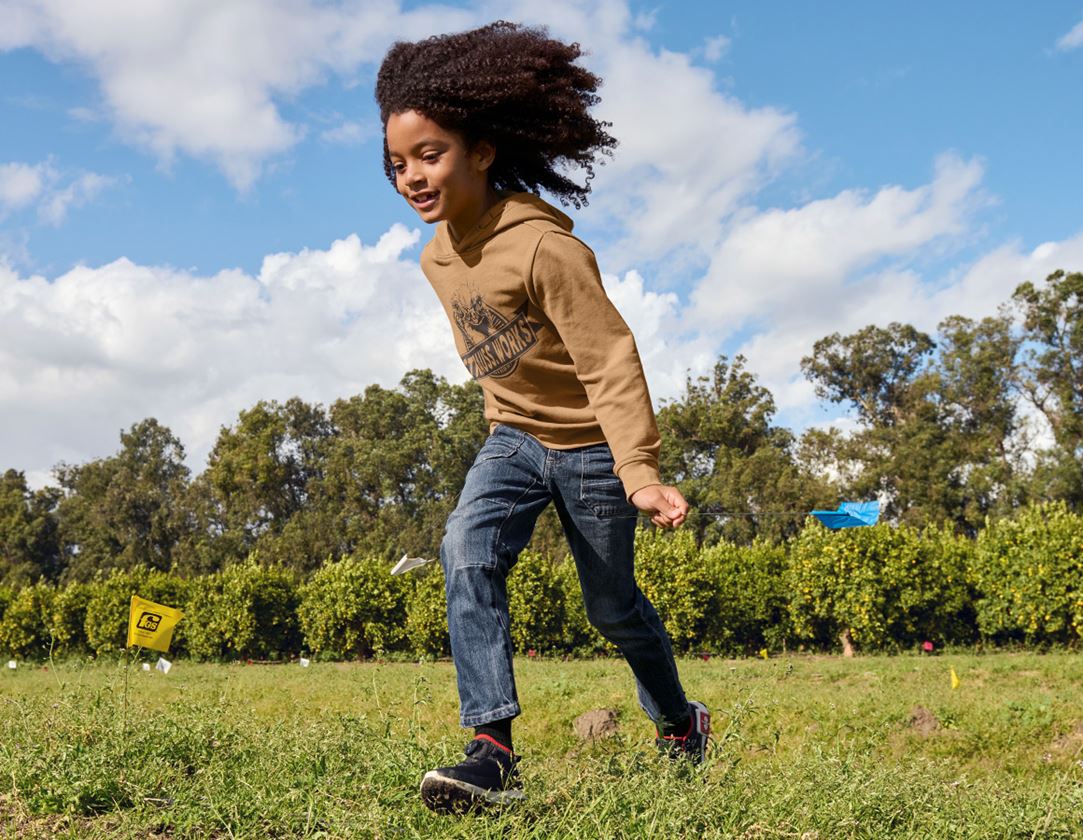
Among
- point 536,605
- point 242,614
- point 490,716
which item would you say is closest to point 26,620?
point 242,614

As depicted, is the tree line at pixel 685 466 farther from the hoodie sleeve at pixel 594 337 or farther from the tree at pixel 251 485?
the hoodie sleeve at pixel 594 337

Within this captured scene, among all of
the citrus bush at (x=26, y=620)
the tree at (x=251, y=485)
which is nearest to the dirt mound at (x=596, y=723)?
the citrus bush at (x=26, y=620)

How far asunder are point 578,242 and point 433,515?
107 ft

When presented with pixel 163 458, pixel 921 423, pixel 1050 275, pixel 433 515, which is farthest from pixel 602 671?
pixel 163 458

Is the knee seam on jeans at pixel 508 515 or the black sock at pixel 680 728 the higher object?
the knee seam on jeans at pixel 508 515

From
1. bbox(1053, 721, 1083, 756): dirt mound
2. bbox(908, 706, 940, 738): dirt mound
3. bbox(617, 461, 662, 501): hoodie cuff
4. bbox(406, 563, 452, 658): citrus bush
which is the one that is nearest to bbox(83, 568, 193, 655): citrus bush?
bbox(406, 563, 452, 658): citrus bush

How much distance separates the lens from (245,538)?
40281 millimetres

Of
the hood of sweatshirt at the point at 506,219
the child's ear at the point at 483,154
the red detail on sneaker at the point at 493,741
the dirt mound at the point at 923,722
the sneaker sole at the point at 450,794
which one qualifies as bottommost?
the dirt mound at the point at 923,722

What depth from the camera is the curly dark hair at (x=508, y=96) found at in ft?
10.5

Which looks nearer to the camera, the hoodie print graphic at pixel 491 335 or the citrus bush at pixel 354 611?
the hoodie print graphic at pixel 491 335

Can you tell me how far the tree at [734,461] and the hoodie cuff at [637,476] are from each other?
88.1 feet

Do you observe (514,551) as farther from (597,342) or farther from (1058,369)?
(1058,369)

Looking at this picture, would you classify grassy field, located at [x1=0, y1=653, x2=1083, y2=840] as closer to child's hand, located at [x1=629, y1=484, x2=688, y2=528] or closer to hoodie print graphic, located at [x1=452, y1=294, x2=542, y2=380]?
child's hand, located at [x1=629, y1=484, x2=688, y2=528]

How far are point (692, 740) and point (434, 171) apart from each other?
7.66 ft
